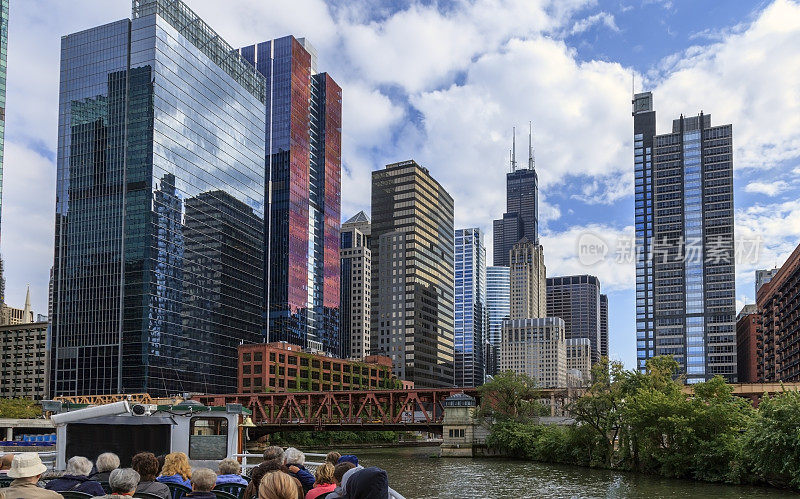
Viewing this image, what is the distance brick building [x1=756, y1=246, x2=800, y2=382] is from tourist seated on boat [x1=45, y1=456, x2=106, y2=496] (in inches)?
5049

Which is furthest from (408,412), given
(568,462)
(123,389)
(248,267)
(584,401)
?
(248,267)

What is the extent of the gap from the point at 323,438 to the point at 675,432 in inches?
3690

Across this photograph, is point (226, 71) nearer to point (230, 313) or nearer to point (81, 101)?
point (81, 101)

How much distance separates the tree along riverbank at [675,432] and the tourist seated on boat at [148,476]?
4123 centimetres

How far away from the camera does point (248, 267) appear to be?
627 feet

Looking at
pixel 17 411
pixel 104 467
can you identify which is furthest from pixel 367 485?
pixel 17 411

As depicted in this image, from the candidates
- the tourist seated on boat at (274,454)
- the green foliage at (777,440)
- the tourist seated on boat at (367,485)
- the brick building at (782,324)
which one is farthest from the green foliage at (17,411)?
the tourist seated on boat at (367,485)

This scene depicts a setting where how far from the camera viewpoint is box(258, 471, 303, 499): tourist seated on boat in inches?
312

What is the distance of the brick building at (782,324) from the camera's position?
5084 inches

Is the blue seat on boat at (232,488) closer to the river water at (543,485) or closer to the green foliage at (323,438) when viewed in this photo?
the river water at (543,485)

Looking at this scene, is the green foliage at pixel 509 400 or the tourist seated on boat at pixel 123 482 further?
the green foliage at pixel 509 400

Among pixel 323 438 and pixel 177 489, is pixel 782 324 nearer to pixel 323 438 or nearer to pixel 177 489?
pixel 323 438

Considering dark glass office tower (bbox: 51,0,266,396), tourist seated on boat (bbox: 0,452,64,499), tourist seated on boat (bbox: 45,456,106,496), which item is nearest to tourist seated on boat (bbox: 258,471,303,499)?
tourist seated on boat (bbox: 0,452,64,499)

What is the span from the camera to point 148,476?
12.6m
